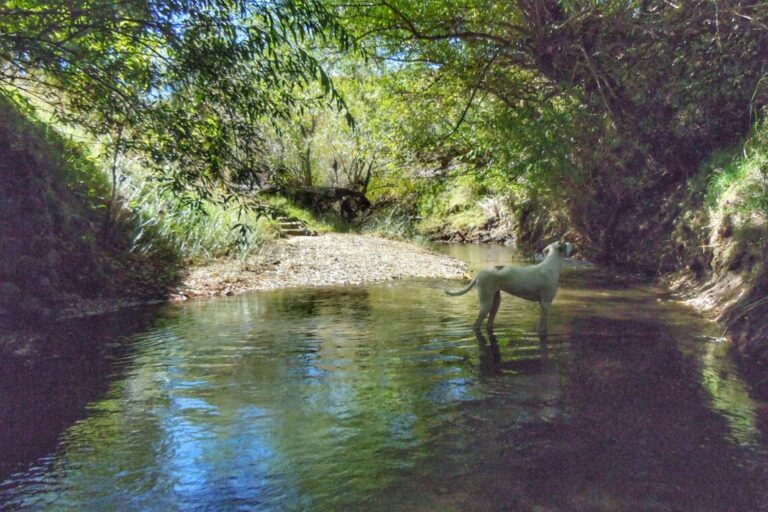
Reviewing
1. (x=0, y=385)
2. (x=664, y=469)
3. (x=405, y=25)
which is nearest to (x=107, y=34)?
(x=0, y=385)

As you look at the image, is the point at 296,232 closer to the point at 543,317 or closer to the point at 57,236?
the point at 57,236

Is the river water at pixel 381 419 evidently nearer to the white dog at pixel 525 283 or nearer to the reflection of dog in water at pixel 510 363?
the reflection of dog in water at pixel 510 363

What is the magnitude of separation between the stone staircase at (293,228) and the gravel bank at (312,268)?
2.73ft

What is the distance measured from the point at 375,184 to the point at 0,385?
24753mm

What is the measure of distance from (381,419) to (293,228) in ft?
51.7

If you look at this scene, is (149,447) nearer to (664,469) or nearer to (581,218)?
(664,469)

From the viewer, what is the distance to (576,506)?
3590mm

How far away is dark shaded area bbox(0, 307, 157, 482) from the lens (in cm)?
459

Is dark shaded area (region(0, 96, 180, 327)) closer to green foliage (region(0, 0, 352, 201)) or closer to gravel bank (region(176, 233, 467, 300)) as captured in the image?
gravel bank (region(176, 233, 467, 300))

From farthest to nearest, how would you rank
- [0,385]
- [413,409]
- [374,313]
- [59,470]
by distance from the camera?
[374,313], [0,385], [413,409], [59,470]

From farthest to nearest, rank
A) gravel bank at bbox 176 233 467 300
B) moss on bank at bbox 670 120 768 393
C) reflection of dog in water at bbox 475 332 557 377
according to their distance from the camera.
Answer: gravel bank at bbox 176 233 467 300 < moss on bank at bbox 670 120 768 393 < reflection of dog in water at bbox 475 332 557 377

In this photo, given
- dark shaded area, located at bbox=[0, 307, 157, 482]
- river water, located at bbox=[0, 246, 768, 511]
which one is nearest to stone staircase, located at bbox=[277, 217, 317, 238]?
dark shaded area, located at bbox=[0, 307, 157, 482]

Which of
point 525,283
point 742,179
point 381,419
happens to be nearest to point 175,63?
point 381,419

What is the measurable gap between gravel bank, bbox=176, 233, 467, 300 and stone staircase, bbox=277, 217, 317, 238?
2.73 feet
